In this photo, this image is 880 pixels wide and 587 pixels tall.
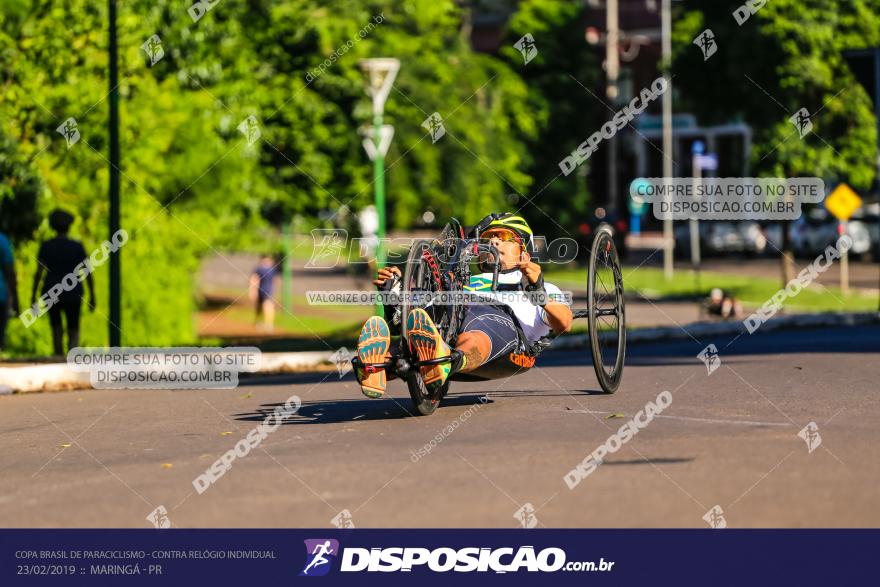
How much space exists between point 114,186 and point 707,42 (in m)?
20.9

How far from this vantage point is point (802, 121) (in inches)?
1436

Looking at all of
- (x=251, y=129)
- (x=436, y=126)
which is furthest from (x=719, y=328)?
(x=436, y=126)

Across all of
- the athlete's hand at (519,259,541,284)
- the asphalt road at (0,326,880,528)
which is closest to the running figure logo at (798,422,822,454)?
the asphalt road at (0,326,880,528)

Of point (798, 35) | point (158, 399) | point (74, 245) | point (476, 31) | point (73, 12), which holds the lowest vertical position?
point (158, 399)

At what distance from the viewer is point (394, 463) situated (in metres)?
9.11

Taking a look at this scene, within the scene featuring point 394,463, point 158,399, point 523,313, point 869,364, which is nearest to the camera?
point 394,463

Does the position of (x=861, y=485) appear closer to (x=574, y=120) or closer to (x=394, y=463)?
(x=394, y=463)

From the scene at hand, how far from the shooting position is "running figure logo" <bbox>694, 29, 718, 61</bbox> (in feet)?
124

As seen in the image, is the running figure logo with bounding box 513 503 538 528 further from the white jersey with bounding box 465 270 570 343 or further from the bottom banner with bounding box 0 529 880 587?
the white jersey with bounding box 465 270 570 343

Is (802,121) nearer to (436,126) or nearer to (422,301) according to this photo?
(436,126)

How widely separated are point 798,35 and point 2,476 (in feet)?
95.7

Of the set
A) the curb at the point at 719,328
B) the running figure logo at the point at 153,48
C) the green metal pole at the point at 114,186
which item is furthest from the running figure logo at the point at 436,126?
the green metal pole at the point at 114,186

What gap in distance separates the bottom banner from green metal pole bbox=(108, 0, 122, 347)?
39.7 ft

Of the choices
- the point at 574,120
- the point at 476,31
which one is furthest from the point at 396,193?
the point at 476,31
